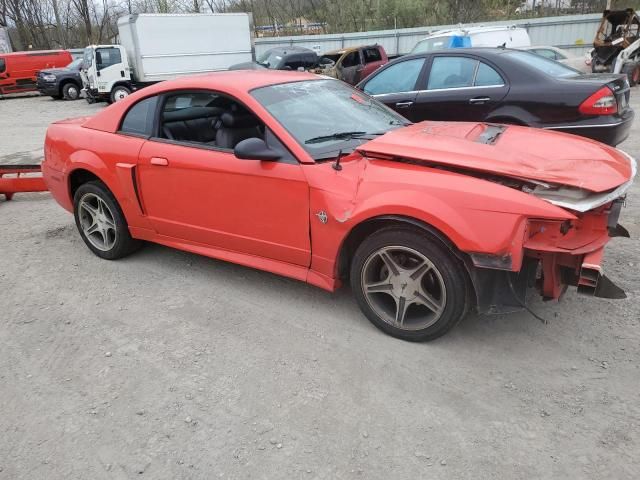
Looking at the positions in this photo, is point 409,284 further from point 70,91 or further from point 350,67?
point 70,91

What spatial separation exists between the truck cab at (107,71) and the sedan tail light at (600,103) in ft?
52.4

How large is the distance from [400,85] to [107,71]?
46.6 feet

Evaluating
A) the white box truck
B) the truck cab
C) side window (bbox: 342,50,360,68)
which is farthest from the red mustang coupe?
the truck cab

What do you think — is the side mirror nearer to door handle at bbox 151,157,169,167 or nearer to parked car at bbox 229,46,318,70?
door handle at bbox 151,157,169,167

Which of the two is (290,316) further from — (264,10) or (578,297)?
(264,10)

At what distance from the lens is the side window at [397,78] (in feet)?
22.0

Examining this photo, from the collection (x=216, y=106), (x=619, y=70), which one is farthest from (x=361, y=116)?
(x=619, y=70)

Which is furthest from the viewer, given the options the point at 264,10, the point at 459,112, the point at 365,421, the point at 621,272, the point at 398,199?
the point at 264,10

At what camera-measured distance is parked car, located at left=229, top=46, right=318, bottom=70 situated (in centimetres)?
1816

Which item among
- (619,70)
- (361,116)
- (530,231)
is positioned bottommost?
(619,70)

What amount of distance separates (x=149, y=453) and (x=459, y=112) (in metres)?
5.05

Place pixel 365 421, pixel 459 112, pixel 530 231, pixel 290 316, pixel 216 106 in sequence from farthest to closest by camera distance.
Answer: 1. pixel 459 112
2. pixel 216 106
3. pixel 290 316
4. pixel 530 231
5. pixel 365 421

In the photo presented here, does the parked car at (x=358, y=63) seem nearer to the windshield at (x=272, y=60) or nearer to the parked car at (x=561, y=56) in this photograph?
Result: the windshield at (x=272, y=60)

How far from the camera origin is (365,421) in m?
2.60
